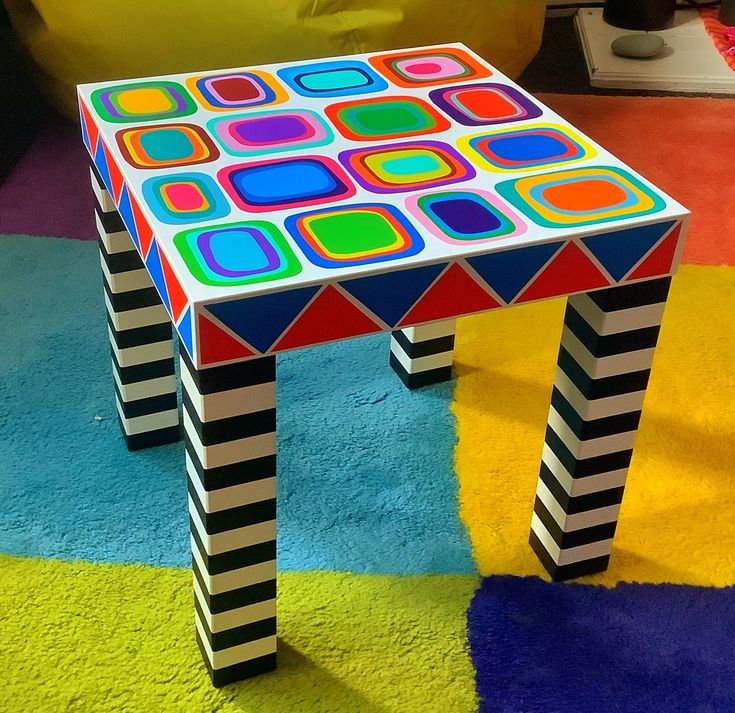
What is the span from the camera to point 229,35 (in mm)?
1412

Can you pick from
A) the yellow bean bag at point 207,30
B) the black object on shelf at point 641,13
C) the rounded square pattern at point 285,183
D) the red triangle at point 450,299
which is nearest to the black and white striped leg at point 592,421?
the red triangle at point 450,299

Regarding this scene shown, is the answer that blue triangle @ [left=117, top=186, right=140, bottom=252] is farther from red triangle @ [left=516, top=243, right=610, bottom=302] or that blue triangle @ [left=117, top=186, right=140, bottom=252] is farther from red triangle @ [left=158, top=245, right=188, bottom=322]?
red triangle @ [left=516, top=243, right=610, bottom=302]

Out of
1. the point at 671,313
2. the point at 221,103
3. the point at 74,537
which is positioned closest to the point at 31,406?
the point at 74,537

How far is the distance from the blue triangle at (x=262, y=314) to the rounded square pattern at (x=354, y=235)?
1.3 inches

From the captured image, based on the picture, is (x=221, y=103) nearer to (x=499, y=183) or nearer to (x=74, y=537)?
(x=499, y=183)

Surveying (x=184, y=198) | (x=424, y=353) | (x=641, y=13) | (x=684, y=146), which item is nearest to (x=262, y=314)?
(x=184, y=198)

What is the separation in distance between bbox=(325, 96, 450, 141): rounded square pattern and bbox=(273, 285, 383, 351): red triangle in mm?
215

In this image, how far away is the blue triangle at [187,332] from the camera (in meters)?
0.63

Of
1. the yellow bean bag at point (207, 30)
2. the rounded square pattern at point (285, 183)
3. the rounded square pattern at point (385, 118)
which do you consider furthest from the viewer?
the yellow bean bag at point (207, 30)

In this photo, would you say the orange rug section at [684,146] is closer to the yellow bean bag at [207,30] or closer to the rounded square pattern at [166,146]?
the yellow bean bag at [207,30]

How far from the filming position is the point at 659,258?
2.40 feet

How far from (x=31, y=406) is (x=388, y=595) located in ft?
1.51

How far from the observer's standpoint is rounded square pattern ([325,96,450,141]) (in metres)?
0.83

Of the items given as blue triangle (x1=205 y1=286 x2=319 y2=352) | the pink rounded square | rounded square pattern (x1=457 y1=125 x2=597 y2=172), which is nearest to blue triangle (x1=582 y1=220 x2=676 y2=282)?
rounded square pattern (x1=457 y1=125 x2=597 y2=172)
